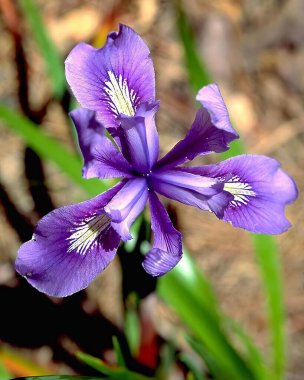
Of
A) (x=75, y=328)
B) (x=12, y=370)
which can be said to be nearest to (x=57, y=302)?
(x=75, y=328)

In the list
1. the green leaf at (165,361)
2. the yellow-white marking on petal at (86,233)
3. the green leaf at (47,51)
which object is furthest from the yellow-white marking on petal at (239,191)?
the green leaf at (47,51)

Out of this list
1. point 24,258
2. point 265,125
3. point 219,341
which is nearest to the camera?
point 24,258

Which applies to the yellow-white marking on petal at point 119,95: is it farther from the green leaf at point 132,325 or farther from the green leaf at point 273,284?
the green leaf at point 273,284

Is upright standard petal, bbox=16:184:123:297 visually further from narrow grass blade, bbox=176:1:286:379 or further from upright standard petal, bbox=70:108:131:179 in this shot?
narrow grass blade, bbox=176:1:286:379

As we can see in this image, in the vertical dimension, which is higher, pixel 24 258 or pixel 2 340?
pixel 24 258

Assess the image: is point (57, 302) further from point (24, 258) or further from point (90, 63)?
point (90, 63)

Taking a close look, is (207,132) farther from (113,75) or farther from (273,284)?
(273,284)
